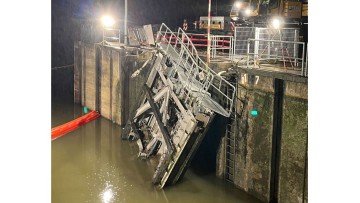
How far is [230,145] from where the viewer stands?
419 inches

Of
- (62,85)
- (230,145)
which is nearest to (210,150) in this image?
(230,145)

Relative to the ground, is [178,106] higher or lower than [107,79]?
lower

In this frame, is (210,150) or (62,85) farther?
(62,85)

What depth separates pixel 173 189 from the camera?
10.8 meters

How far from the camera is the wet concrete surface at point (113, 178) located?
34.3 feet

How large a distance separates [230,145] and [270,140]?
165cm

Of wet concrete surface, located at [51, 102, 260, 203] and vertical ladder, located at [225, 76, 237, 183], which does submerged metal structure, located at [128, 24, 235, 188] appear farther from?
wet concrete surface, located at [51, 102, 260, 203]

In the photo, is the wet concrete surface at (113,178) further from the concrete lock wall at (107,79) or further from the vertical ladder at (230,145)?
the concrete lock wall at (107,79)

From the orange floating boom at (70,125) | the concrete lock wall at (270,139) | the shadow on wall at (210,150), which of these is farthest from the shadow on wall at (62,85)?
the concrete lock wall at (270,139)

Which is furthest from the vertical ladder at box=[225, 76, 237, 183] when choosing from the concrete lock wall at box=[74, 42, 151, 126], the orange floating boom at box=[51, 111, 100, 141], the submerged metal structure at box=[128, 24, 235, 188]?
the orange floating boom at box=[51, 111, 100, 141]

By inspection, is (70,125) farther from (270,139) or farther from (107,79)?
(270,139)
